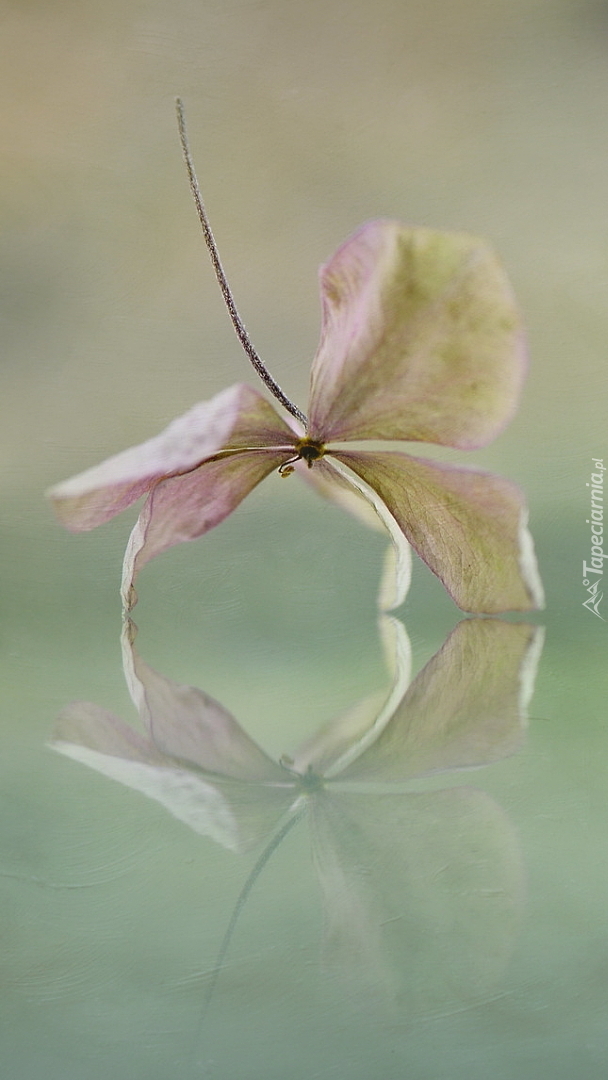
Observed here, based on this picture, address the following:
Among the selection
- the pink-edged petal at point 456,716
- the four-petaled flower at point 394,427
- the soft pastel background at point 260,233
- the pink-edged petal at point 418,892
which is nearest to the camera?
the pink-edged petal at point 418,892

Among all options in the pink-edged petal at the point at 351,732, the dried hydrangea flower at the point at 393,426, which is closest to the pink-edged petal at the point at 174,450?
the dried hydrangea flower at the point at 393,426

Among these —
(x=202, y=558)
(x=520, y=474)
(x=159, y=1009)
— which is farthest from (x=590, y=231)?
(x=159, y=1009)

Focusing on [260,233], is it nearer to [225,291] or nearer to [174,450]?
[225,291]

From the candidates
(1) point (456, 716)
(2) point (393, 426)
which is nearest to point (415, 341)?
(2) point (393, 426)

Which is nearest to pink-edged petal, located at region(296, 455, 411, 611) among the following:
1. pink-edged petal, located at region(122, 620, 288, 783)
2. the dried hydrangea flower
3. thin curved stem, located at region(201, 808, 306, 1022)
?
the dried hydrangea flower

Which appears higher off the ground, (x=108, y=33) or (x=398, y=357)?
(x=108, y=33)

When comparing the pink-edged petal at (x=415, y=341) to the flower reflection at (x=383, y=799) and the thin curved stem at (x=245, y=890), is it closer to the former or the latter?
the flower reflection at (x=383, y=799)

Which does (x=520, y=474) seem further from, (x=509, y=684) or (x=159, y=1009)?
(x=159, y=1009)
